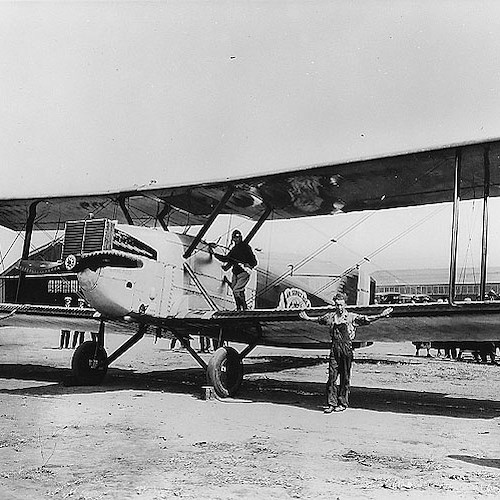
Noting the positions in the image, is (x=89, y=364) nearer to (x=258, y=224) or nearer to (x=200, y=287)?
(x=200, y=287)

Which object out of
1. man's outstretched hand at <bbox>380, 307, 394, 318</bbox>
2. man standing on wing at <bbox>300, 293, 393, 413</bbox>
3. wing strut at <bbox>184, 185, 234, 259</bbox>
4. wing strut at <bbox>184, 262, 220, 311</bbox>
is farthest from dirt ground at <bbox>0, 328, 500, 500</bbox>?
wing strut at <bbox>184, 185, 234, 259</bbox>

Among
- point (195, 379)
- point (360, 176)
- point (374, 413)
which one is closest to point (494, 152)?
point (360, 176)

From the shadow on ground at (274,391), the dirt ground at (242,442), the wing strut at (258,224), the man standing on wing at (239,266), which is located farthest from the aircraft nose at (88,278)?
the wing strut at (258,224)

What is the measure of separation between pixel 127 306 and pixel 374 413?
12.7 feet

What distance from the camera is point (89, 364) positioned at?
1123cm

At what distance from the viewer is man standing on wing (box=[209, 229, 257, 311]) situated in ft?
35.9

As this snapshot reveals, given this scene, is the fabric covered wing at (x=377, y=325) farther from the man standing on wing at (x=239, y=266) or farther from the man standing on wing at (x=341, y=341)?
the man standing on wing at (x=239, y=266)

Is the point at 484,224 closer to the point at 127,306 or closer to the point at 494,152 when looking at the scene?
the point at 494,152

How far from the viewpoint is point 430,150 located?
826 cm

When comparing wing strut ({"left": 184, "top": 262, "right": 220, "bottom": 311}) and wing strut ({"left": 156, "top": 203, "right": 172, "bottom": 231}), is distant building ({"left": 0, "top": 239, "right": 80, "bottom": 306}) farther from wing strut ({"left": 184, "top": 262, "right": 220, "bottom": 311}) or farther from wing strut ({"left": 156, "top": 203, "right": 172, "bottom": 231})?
wing strut ({"left": 184, "top": 262, "right": 220, "bottom": 311})

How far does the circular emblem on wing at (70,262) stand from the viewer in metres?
8.93

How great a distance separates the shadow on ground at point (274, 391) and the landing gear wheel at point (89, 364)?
0.87 feet

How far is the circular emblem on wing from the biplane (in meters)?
0.01

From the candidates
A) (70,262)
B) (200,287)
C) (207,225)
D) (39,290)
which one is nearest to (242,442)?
(70,262)
